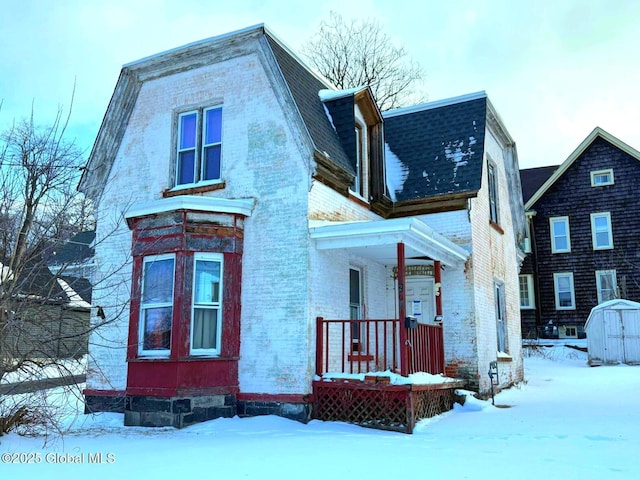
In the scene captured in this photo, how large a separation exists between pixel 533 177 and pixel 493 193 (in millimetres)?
19490

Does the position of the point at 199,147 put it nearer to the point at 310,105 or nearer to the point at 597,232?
the point at 310,105

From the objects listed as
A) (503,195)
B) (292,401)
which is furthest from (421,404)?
(503,195)

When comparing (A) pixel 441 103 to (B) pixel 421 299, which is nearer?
(B) pixel 421 299

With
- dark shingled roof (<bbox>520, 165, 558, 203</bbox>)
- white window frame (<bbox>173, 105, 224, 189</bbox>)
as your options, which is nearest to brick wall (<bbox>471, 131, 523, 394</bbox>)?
white window frame (<bbox>173, 105, 224, 189</bbox>)

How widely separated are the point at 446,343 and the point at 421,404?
273 cm

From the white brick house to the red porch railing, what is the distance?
164 millimetres

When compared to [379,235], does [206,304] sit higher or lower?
lower

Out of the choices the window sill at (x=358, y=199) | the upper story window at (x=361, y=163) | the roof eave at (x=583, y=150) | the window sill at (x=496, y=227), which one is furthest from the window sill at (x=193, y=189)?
the roof eave at (x=583, y=150)

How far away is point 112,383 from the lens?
10.9 metres

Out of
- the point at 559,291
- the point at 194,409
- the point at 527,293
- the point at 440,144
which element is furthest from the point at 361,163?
the point at 559,291

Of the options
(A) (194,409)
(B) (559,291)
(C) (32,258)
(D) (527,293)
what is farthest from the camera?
(D) (527,293)

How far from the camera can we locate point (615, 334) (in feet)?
66.4

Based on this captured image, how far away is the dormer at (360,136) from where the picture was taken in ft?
38.8

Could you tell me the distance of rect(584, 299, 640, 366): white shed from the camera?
20.0m
